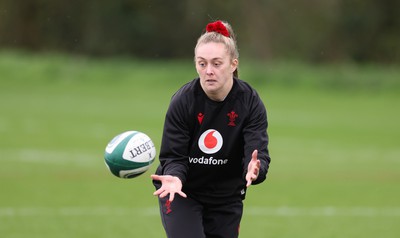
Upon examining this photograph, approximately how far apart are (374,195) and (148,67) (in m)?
22.6

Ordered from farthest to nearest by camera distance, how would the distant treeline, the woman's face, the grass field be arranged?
the distant treeline, the grass field, the woman's face

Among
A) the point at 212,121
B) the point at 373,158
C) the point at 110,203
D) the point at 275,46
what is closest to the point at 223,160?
the point at 212,121

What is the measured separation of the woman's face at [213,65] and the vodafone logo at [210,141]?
Result: 0.32m

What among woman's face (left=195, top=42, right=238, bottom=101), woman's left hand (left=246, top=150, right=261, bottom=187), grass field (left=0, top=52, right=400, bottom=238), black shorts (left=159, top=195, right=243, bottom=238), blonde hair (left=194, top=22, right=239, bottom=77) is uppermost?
blonde hair (left=194, top=22, right=239, bottom=77)

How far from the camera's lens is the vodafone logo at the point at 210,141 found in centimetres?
626

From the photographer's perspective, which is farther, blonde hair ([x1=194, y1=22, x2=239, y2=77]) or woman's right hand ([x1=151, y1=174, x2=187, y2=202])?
blonde hair ([x1=194, y1=22, x2=239, y2=77])

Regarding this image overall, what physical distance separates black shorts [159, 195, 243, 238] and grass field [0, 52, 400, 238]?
3.10 m

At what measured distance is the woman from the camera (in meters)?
6.10

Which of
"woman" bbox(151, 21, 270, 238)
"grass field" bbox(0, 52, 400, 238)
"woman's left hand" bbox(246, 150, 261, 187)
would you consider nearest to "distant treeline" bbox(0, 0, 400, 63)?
"grass field" bbox(0, 52, 400, 238)

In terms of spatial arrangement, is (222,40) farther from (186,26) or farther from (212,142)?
(186,26)

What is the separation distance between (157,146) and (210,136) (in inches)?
441

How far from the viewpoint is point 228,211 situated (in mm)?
6418

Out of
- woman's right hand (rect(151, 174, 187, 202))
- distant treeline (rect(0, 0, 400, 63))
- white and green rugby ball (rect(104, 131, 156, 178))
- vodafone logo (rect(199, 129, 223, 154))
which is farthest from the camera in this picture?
distant treeline (rect(0, 0, 400, 63))

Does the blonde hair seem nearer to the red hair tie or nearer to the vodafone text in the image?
the red hair tie
